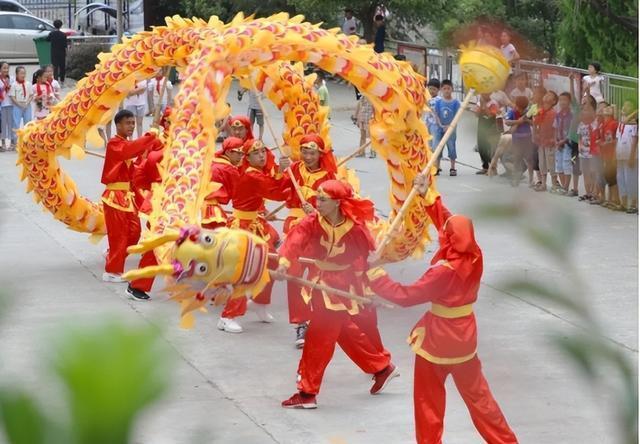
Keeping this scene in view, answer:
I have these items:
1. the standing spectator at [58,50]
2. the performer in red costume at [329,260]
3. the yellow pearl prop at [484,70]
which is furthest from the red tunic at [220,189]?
the standing spectator at [58,50]

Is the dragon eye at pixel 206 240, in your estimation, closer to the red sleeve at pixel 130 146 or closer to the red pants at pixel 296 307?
the red pants at pixel 296 307

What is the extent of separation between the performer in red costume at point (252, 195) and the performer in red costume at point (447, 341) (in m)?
3.35

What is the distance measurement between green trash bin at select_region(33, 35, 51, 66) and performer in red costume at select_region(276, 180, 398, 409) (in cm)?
2040

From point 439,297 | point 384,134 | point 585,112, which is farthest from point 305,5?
point 585,112

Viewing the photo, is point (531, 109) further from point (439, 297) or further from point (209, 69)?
point (209, 69)

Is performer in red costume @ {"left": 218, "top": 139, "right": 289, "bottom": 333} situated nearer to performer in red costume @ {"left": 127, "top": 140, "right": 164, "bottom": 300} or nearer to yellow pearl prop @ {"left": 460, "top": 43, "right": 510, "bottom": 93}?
performer in red costume @ {"left": 127, "top": 140, "right": 164, "bottom": 300}

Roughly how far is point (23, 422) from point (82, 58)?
91.4ft

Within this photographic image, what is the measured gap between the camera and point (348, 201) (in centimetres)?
738

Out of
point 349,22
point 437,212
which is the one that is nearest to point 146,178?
point 437,212

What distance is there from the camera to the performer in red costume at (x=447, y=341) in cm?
620

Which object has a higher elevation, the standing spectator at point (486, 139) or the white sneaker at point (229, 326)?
the standing spectator at point (486, 139)

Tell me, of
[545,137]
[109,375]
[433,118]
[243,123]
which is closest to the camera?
[109,375]

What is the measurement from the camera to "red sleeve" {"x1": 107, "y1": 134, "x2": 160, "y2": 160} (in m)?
10.9

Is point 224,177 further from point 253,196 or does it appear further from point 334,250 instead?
point 334,250
